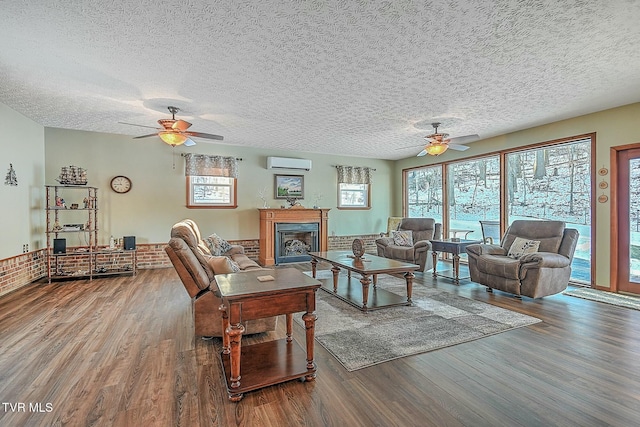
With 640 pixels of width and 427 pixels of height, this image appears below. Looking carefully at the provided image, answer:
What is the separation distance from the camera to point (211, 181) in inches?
260

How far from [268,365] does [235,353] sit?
1.31 feet

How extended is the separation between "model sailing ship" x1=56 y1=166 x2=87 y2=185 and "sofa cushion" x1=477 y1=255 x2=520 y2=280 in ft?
21.8

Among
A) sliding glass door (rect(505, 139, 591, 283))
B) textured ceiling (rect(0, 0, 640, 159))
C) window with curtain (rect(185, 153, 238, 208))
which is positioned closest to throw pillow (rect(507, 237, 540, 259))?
sliding glass door (rect(505, 139, 591, 283))

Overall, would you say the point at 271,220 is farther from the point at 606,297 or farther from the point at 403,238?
the point at 606,297

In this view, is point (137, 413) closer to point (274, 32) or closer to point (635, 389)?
point (274, 32)

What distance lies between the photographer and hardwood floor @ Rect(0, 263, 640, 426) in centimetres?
174

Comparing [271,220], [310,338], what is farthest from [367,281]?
[271,220]

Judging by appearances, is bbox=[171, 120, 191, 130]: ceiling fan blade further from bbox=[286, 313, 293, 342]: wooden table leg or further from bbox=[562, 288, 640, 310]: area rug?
bbox=[562, 288, 640, 310]: area rug

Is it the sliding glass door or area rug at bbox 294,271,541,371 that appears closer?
area rug at bbox 294,271,541,371

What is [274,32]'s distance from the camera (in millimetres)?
2477

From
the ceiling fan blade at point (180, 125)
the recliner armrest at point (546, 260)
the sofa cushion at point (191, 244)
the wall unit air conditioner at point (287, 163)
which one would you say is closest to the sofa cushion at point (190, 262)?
the sofa cushion at point (191, 244)

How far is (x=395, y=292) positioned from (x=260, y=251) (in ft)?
11.7

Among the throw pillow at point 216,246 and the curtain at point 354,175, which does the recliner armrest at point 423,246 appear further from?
the throw pillow at point 216,246

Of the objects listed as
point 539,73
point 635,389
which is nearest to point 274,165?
point 539,73
